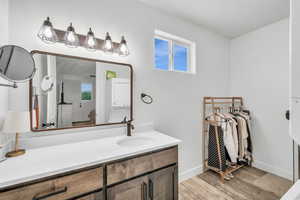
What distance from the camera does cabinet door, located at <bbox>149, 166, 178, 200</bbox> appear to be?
116 centimetres

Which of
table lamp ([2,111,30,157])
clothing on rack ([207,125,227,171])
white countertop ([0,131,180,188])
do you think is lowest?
clothing on rack ([207,125,227,171])

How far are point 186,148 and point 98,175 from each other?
5.00ft

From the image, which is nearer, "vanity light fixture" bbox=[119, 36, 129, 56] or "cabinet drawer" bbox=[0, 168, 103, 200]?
"cabinet drawer" bbox=[0, 168, 103, 200]

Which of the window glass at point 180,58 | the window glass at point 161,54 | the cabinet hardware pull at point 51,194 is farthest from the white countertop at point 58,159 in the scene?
the window glass at point 180,58

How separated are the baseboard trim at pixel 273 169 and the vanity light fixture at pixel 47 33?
3455 millimetres

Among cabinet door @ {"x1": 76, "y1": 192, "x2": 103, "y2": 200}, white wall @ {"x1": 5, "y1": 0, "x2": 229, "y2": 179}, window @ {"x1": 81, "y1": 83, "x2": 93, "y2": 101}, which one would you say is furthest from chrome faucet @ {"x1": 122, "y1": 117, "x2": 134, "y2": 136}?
cabinet door @ {"x1": 76, "y1": 192, "x2": 103, "y2": 200}

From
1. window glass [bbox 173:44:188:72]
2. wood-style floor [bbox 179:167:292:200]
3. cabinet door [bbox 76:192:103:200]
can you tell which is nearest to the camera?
cabinet door [bbox 76:192:103:200]

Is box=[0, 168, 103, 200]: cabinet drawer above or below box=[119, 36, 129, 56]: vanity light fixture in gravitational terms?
below

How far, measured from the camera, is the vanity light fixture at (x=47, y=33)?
114 centimetres

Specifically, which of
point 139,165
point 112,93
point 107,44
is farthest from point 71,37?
point 139,165

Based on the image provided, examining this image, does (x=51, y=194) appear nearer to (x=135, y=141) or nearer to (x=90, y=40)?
(x=135, y=141)

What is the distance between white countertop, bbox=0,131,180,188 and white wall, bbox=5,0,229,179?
0.47 metres

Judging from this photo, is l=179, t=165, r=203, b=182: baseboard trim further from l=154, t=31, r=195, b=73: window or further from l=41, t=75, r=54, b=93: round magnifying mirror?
l=41, t=75, r=54, b=93: round magnifying mirror

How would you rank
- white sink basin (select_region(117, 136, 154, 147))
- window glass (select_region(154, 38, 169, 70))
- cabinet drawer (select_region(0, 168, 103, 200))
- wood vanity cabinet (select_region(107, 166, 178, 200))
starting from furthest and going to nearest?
window glass (select_region(154, 38, 169, 70)) < white sink basin (select_region(117, 136, 154, 147)) < wood vanity cabinet (select_region(107, 166, 178, 200)) < cabinet drawer (select_region(0, 168, 103, 200))
